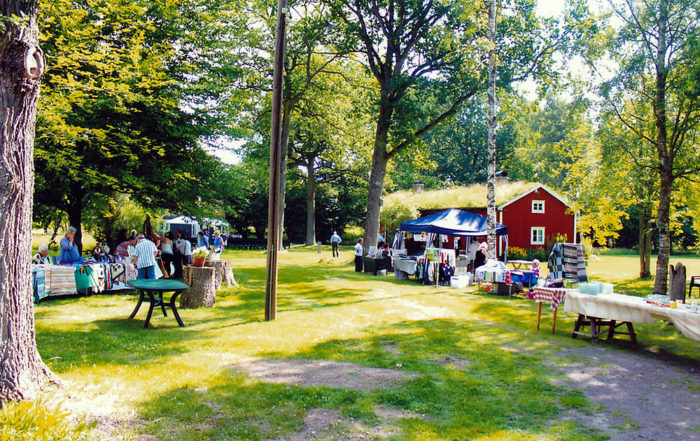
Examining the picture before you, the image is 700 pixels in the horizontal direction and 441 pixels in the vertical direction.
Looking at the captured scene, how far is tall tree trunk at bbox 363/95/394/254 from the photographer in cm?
2228

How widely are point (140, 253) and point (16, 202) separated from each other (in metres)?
6.13

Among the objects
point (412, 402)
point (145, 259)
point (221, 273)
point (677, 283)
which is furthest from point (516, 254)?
point (412, 402)

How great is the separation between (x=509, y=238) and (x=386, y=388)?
91.3ft

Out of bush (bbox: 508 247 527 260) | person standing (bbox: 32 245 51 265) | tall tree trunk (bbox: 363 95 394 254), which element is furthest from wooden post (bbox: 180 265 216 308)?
bush (bbox: 508 247 527 260)

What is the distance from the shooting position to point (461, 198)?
104 feet

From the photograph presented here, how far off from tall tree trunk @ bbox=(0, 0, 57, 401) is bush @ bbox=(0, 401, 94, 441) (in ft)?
2.17

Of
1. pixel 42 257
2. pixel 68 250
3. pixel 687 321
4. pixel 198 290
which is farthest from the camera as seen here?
pixel 68 250

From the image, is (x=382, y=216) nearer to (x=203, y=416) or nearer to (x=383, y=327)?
(x=383, y=327)

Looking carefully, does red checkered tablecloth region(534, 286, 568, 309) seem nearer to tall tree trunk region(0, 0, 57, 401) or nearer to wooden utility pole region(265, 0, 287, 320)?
wooden utility pole region(265, 0, 287, 320)

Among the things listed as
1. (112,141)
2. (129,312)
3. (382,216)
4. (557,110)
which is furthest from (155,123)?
(557,110)

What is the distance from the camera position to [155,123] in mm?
14844

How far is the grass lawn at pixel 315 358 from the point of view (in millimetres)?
4625

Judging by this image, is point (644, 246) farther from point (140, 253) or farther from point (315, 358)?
point (140, 253)

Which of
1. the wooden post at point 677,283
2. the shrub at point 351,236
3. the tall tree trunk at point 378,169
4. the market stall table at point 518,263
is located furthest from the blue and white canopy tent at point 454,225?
the shrub at point 351,236
